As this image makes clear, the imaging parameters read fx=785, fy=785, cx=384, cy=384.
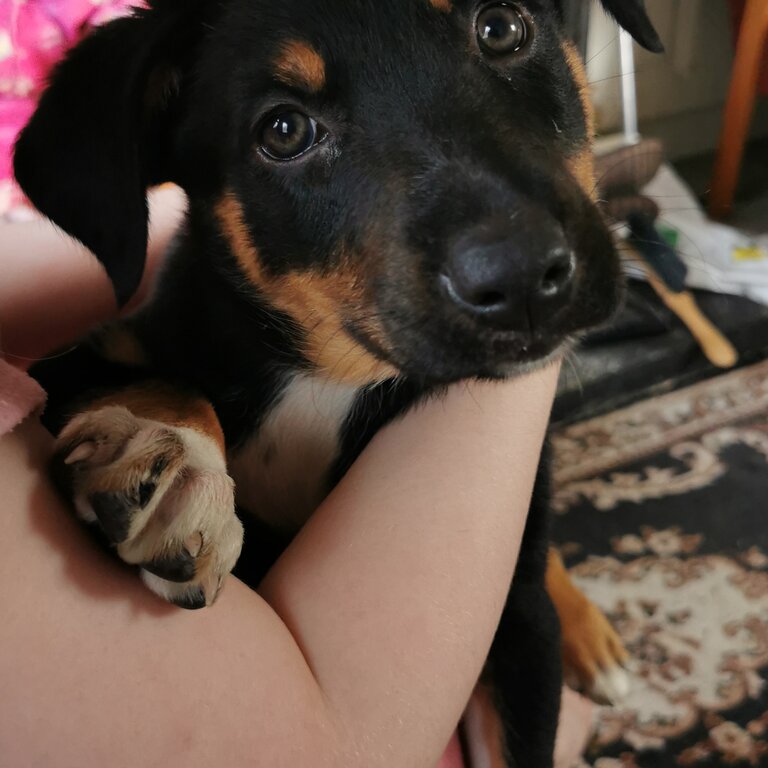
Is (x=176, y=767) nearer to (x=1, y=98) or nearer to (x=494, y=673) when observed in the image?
(x=494, y=673)

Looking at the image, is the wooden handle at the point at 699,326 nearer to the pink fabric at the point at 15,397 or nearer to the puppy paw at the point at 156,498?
the puppy paw at the point at 156,498

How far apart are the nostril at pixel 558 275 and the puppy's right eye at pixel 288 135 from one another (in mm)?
416

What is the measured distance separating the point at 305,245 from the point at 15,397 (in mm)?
500

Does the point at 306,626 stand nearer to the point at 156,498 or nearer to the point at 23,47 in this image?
the point at 156,498

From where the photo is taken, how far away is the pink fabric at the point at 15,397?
0.74 metres

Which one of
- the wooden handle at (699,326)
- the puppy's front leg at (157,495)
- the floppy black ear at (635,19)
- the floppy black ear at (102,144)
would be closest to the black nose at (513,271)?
the puppy's front leg at (157,495)

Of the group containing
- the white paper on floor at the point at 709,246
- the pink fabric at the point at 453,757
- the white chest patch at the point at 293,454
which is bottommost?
the white paper on floor at the point at 709,246

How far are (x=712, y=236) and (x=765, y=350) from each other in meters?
0.68

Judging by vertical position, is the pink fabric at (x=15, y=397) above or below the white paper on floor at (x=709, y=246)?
above

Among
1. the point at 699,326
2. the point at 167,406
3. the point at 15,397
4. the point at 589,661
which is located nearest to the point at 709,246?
the point at 699,326

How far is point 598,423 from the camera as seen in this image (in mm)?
2697

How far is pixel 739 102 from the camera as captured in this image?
3.53 meters

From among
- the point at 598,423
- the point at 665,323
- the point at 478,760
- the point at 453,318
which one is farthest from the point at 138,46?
the point at 665,323

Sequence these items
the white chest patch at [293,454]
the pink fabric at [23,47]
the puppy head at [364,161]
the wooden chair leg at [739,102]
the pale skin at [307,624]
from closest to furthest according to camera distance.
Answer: the pale skin at [307,624], the puppy head at [364,161], the white chest patch at [293,454], the pink fabric at [23,47], the wooden chair leg at [739,102]
